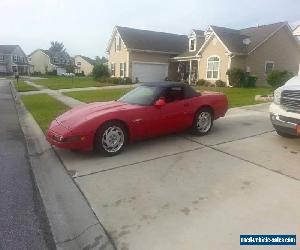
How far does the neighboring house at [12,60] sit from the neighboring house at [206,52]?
5397 centimetres

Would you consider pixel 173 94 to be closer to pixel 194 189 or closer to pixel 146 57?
pixel 194 189

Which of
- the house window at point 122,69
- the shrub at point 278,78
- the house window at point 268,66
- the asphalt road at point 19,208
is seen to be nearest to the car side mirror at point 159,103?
the asphalt road at point 19,208

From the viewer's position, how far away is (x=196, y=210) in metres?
3.87

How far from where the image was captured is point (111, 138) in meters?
6.05

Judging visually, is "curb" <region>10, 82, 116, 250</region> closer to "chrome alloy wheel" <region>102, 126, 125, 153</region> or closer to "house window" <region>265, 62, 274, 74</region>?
"chrome alloy wheel" <region>102, 126, 125, 153</region>

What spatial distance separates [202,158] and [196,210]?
2001mm

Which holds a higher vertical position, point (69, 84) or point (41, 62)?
point (41, 62)

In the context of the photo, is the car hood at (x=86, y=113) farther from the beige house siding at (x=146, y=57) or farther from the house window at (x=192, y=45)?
the house window at (x=192, y=45)

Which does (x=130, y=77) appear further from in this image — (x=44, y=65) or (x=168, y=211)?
(x=44, y=65)

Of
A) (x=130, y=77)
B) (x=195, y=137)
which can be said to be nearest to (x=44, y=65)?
(x=130, y=77)

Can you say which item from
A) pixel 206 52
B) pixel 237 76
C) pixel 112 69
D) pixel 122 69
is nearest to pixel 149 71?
pixel 122 69

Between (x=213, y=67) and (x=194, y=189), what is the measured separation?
82.5ft

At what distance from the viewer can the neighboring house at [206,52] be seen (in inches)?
1087

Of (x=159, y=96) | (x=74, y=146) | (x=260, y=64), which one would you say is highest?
(x=260, y=64)
